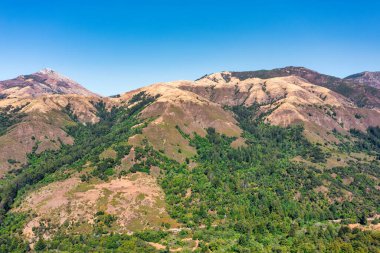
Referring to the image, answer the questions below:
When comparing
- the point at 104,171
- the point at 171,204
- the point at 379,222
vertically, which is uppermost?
the point at 104,171

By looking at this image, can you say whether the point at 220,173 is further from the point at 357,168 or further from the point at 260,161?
the point at 357,168

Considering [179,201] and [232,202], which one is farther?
[232,202]

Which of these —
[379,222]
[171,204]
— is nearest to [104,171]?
[171,204]

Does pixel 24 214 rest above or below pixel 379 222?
above

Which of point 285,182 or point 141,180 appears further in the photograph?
point 285,182

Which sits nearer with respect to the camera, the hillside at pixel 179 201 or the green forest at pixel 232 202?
the green forest at pixel 232 202

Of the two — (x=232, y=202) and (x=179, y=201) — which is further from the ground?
(x=179, y=201)

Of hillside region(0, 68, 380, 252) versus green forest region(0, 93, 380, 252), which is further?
hillside region(0, 68, 380, 252)

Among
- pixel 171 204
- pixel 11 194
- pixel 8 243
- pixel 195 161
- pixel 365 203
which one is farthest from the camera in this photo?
pixel 195 161
